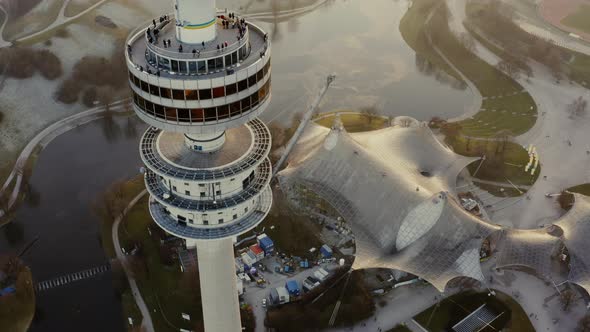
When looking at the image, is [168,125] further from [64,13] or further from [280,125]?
[64,13]

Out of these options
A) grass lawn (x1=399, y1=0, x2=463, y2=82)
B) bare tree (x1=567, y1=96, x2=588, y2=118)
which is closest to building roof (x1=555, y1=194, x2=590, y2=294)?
bare tree (x1=567, y1=96, x2=588, y2=118)

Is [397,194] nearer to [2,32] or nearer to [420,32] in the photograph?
[420,32]

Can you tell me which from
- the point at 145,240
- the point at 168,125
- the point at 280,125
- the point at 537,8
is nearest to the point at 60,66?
the point at 280,125

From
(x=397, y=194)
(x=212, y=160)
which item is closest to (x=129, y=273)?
(x=397, y=194)

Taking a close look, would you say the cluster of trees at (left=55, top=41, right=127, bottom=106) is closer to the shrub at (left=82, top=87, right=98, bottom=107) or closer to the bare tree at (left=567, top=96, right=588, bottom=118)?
the shrub at (left=82, top=87, right=98, bottom=107)

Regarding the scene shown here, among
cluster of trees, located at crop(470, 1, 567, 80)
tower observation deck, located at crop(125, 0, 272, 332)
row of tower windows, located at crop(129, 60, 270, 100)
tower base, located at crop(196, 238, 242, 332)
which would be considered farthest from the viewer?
cluster of trees, located at crop(470, 1, 567, 80)

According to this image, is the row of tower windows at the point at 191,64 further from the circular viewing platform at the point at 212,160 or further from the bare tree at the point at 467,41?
the bare tree at the point at 467,41

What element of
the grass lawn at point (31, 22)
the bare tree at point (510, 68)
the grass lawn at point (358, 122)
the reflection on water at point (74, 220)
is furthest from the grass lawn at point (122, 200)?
the bare tree at point (510, 68)

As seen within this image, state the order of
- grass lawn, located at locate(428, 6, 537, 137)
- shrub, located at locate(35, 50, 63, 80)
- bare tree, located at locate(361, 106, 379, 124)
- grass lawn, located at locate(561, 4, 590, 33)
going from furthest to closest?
grass lawn, located at locate(561, 4, 590, 33), shrub, located at locate(35, 50, 63, 80), bare tree, located at locate(361, 106, 379, 124), grass lawn, located at locate(428, 6, 537, 137)
